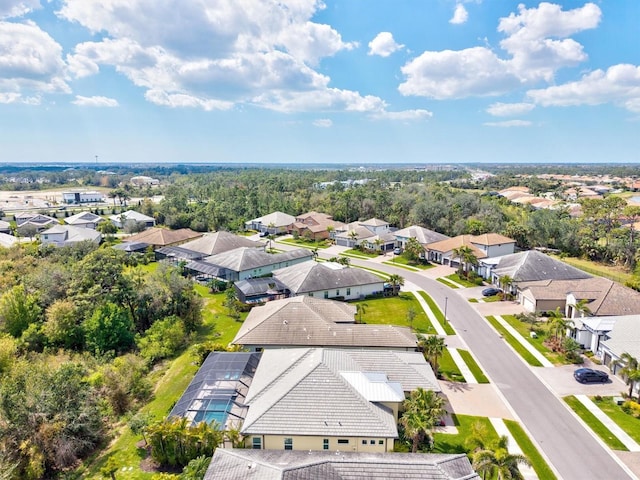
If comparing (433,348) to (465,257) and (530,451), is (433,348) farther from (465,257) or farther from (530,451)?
(465,257)

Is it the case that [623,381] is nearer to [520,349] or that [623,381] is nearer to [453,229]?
[520,349]

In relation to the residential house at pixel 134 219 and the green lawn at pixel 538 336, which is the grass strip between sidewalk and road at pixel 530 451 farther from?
the residential house at pixel 134 219

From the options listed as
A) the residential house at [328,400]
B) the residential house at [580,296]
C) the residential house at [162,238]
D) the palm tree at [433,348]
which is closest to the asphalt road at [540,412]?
the palm tree at [433,348]

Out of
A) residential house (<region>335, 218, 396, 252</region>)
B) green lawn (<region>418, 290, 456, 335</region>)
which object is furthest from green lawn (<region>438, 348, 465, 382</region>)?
residential house (<region>335, 218, 396, 252</region>)

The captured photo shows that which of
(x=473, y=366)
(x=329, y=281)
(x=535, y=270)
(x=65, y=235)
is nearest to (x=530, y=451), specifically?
(x=473, y=366)

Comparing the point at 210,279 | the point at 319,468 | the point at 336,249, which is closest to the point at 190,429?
the point at 319,468
